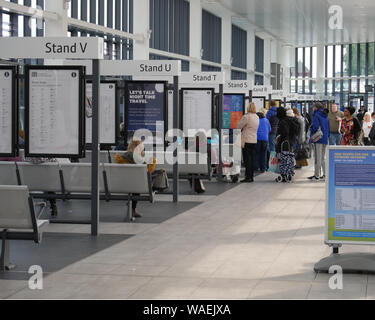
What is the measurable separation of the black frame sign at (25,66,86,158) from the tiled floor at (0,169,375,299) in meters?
1.20

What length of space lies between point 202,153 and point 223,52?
2412 cm

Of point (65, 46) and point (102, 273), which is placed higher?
point (65, 46)

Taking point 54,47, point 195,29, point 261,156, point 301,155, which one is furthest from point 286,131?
point 195,29

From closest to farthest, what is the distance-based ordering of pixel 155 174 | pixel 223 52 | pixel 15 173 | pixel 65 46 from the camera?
pixel 65 46
pixel 15 173
pixel 155 174
pixel 223 52

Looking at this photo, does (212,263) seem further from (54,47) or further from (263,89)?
(263,89)

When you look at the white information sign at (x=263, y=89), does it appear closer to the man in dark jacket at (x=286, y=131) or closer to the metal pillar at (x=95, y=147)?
the man in dark jacket at (x=286, y=131)

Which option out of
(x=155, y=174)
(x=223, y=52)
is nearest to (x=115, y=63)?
(x=155, y=174)

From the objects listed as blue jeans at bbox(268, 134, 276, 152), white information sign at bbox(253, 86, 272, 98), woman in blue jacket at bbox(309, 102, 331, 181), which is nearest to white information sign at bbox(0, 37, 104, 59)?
woman in blue jacket at bbox(309, 102, 331, 181)

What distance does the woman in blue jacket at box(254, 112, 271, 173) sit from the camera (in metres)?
21.2

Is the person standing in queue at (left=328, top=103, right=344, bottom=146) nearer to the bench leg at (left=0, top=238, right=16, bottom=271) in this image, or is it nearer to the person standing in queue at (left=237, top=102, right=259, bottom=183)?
the person standing in queue at (left=237, top=102, right=259, bottom=183)

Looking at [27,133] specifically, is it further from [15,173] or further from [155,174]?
[155,174]

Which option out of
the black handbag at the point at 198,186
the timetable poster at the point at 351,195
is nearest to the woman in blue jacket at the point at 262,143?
the black handbag at the point at 198,186

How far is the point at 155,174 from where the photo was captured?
13.6 m

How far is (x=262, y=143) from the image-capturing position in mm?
22156
